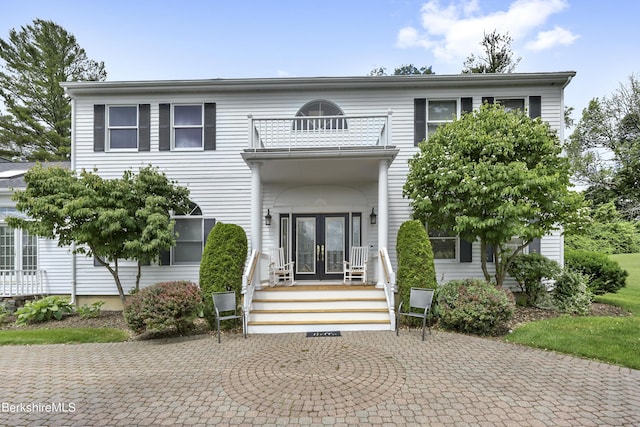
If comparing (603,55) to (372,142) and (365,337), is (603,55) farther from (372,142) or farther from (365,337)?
(365,337)

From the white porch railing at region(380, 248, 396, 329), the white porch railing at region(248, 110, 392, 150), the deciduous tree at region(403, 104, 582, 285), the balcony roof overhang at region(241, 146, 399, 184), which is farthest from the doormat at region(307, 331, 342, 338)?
the white porch railing at region(248, 110, 392, 150)

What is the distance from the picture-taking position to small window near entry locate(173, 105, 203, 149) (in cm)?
1008

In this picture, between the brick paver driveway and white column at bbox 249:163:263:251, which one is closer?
the brick paver driveway

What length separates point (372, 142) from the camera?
927 cm

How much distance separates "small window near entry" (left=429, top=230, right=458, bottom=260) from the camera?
32.1 ft

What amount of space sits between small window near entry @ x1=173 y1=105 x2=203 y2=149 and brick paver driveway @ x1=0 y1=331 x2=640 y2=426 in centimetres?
636

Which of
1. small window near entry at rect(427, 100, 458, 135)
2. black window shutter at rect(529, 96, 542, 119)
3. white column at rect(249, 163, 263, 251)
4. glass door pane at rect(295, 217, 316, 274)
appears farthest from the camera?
glass door pane at rect(295, 217, 316, 274)

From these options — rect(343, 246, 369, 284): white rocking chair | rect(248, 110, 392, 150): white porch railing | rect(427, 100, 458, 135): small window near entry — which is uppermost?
rect(427, 100, 458, 135): small window near entry

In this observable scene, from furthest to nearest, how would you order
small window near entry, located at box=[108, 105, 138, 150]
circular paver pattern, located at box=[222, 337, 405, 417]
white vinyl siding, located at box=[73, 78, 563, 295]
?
1. small window near entry, located at box=[108, 105, 138, 150]
2. white vinyl siding, located at box=[73, 78, 563, 295]
3. circular paver pattern, located at box=[222, 337, 405, 417]

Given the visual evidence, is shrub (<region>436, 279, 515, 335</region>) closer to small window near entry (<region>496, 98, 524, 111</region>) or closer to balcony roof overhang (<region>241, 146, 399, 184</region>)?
balcony roof overhang (<region>241, 146, 399, 184</region>)

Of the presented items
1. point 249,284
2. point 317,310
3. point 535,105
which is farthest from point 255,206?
point 535,105

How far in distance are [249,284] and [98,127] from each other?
751cm

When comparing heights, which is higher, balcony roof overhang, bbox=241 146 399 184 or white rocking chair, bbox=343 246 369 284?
balcony roof overhang, bbox=241 146 399 184

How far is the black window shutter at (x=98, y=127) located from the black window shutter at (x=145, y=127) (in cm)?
115
